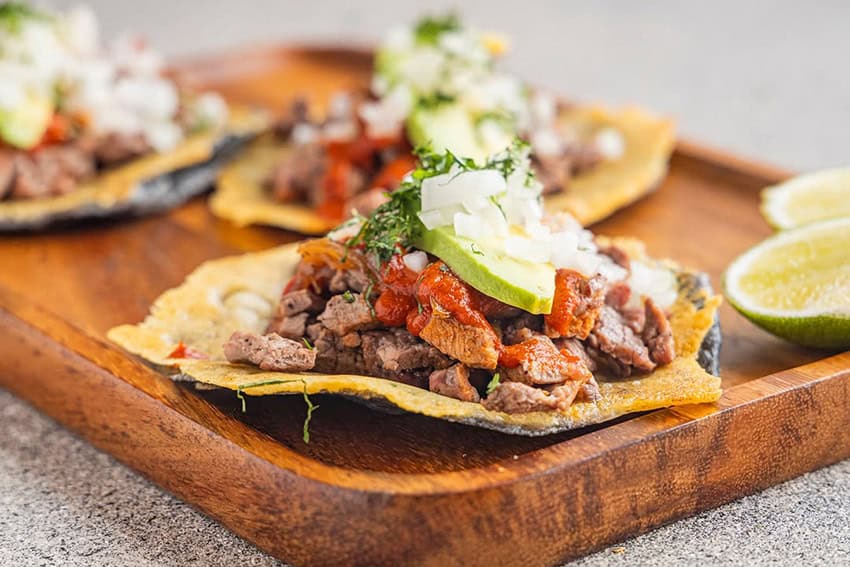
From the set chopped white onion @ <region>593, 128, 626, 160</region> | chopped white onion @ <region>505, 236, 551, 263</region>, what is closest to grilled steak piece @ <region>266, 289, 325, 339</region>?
chopped white onion @ <region>505, 236, 551, 263</region>

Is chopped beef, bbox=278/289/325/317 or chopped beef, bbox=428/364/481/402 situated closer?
chopped beef, bbox=428/364/481/402

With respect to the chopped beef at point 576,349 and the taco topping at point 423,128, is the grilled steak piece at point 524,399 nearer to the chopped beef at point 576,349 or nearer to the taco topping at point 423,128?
the chopped beef at point 576,349

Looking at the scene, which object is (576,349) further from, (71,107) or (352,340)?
(71,107)

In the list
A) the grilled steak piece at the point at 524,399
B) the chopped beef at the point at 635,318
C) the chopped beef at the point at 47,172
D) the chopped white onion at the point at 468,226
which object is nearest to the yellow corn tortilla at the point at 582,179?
the chopped beef at the point at 47,172

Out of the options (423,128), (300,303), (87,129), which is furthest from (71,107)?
(300,303)

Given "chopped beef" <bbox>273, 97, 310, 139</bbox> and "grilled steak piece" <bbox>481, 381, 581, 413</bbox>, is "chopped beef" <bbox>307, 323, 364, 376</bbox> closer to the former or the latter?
"grilled steak piece" <bbox>481, 381, 581, 413</bbox>

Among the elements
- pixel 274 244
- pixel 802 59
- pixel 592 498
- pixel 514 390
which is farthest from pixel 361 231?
pixel 802 59

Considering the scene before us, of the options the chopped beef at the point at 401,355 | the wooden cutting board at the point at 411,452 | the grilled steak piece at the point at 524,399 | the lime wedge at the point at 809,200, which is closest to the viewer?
the wooden cutting board at the point at 411,452
